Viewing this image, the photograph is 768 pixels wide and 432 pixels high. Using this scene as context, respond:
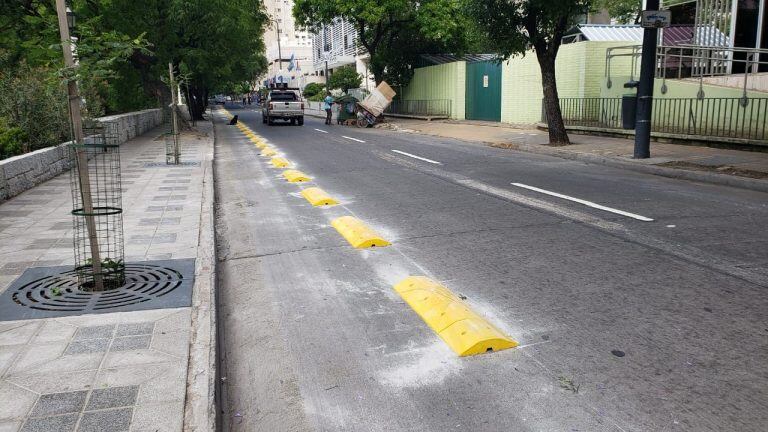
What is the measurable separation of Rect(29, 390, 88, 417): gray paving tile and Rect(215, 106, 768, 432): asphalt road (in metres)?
0.77

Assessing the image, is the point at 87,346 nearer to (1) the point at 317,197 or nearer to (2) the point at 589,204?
(1) the point at 317,197

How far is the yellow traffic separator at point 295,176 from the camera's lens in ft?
40.3

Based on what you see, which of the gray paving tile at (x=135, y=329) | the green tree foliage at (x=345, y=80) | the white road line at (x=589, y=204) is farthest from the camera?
the green tree foliage at (x=345, y=80)

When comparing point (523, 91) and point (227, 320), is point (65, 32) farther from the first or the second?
point (523, 91)

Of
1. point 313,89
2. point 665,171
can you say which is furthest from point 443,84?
point 313,89

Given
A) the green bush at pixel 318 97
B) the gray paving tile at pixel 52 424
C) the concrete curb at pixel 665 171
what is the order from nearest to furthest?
1. the gray paving tile at pixel 52 424
2. the concrete curb at pixel 665 171
3. the green bush at pixel 318 97

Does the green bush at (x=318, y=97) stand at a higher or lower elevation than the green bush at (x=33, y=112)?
higher

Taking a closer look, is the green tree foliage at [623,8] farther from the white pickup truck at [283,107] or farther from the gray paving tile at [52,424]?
the gray paving tile at [52,424]

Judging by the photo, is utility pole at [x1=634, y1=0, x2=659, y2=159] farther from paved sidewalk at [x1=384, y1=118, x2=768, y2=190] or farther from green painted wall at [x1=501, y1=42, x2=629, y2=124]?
green painted wall at [x1=501, y1=42, x2=629, y2=124]

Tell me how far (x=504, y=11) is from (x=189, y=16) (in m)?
11.5

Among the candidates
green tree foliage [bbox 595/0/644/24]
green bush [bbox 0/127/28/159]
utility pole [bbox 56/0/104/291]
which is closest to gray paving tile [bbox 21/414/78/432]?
utility pole [bbox 56/0/104/291]

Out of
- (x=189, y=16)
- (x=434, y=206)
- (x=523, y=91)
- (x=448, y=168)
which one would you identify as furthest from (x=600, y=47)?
(x=434, y=206)

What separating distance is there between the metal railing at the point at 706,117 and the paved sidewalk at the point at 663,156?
81 cm

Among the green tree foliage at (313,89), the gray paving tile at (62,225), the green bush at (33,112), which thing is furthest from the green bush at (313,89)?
the gray paving tile at (62,225)
